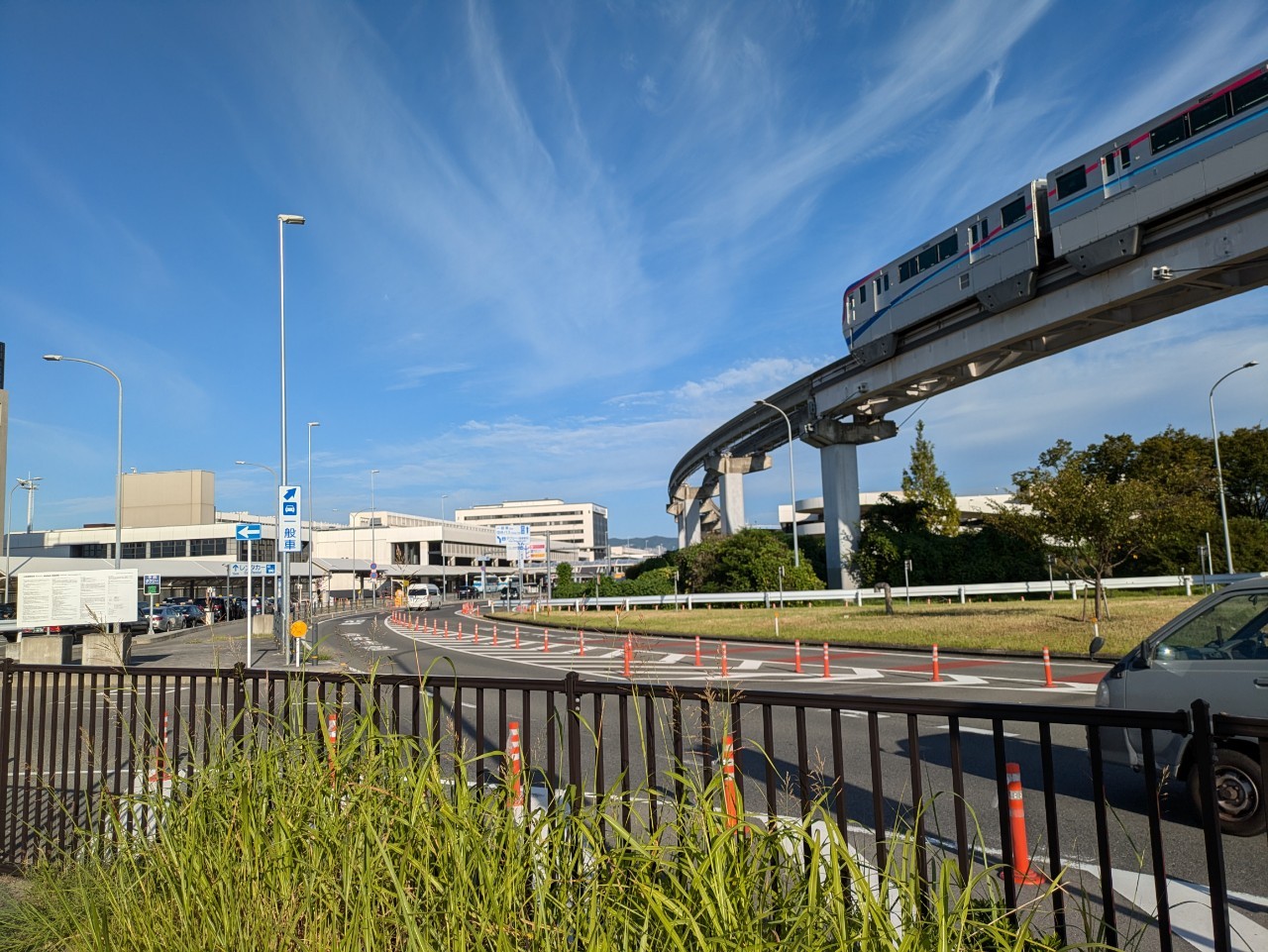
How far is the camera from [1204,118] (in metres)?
21.5

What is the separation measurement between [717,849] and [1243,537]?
165 ft

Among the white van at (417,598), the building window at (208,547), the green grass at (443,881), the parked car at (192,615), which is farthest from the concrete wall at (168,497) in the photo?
the green grass at (443,881)

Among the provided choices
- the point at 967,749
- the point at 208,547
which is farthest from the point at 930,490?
the point at 208,547

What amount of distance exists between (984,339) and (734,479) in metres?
28.3

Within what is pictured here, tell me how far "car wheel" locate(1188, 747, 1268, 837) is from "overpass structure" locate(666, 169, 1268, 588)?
20.4m

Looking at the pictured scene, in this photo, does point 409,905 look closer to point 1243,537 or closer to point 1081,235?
point 1081,235

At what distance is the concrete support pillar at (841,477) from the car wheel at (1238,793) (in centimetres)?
3839

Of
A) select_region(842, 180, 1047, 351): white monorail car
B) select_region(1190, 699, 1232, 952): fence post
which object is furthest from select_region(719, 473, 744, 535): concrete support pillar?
select_region(1190, 699, 1232, 952): fence post

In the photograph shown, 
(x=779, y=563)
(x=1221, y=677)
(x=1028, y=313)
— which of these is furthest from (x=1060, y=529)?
(x=779, y=563)

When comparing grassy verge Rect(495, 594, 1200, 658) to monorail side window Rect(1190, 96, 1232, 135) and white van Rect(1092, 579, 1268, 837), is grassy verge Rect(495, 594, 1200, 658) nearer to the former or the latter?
monorail side window Rect(1190, 96, 1232, 135)

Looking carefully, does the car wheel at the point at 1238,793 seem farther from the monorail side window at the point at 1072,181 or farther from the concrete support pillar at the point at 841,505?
the concrete support pillar at the point at 841,505

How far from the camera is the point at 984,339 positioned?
3106 centimetres

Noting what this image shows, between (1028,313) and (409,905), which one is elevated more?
(1028,313)

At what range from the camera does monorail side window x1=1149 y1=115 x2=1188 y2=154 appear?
22.1 m
